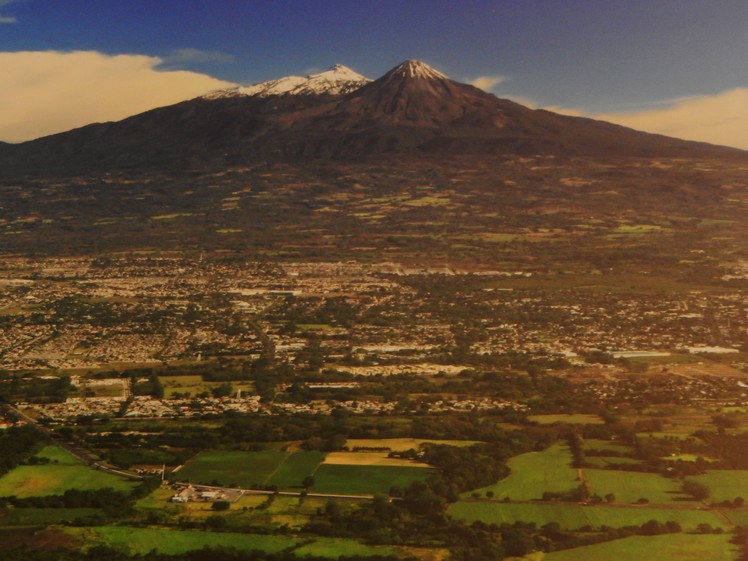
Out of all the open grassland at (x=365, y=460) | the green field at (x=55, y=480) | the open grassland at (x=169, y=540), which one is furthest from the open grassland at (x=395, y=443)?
the open grassland at (x=169, y=540)

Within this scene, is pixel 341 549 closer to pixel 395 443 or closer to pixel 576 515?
pixel 576 515

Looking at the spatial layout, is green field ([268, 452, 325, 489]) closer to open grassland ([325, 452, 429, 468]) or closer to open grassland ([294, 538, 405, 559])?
open grassland ([325, 452, 429, 468])

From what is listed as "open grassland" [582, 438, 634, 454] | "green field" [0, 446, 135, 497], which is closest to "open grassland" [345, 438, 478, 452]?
"open grassland" [582, 438, 634, 454]

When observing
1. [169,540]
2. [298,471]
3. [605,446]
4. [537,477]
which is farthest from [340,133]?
[169,540]

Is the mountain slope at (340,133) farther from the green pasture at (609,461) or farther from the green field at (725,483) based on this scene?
the green field at (725,483)

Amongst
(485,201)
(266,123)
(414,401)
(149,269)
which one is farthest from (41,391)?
(266,123)

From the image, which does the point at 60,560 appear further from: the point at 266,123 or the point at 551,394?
the point at 266,123
